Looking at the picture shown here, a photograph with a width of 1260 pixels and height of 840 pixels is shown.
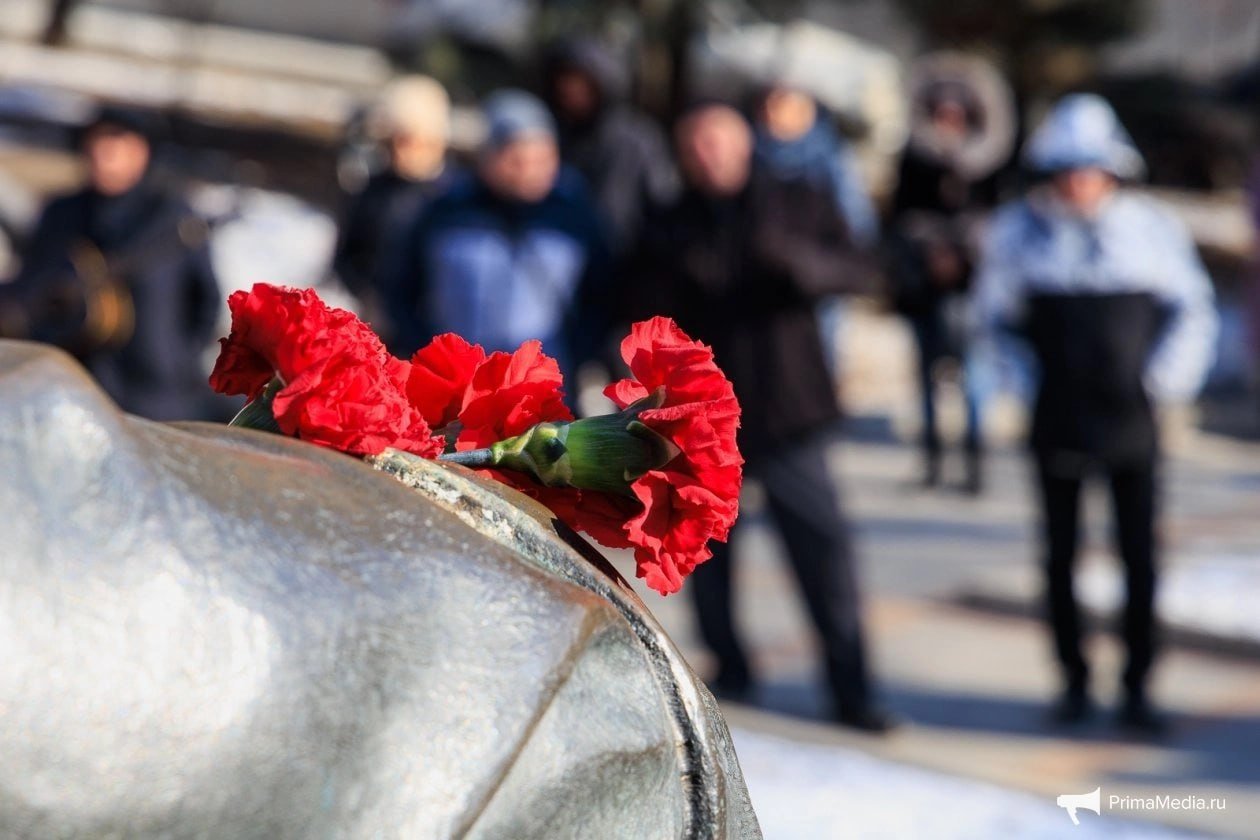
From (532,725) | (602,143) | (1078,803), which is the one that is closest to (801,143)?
(602,143)

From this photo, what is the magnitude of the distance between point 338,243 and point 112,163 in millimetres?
1567

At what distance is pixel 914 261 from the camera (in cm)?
858

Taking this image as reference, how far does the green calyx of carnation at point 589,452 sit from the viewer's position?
1206mm

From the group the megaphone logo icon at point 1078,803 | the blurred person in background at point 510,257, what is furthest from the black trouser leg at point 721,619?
the megaphone logo icon at point 1078,803

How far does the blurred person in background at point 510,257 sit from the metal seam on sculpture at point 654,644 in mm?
3731

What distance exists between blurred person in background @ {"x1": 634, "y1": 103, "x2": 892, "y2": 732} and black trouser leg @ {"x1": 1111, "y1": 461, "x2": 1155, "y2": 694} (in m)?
0.74

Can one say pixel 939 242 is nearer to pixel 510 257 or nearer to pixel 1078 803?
pixel 510 257

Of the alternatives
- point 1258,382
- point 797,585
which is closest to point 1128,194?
point 797,585

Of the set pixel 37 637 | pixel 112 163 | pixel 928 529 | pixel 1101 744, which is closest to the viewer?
pixel 37 637

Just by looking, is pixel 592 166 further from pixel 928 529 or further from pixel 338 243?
pixel 928 529

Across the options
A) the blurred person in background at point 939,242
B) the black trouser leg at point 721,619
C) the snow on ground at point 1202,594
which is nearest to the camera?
the black trouser leg at point 721,619

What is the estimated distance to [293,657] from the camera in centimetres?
90

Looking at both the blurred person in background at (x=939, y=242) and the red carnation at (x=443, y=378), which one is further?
the blurred person in background at (x=939, y=242)

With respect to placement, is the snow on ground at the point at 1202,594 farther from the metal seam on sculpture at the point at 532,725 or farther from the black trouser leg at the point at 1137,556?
the metal seam on sculpture at the point at 532,725
